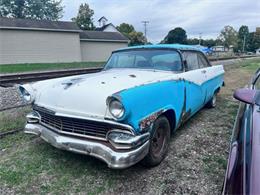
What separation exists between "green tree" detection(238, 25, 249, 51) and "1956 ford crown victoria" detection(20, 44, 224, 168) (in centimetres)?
8969

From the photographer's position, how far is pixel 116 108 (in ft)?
8.96

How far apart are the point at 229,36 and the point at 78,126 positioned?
8563 cm

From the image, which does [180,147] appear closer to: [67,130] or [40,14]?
[67,130]

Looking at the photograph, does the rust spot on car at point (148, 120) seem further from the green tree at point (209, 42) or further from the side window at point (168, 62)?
the green tree at point (209, 42)

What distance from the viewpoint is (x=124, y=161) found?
8.73 feet

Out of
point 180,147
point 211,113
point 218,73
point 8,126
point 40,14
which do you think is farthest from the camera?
point 40,14

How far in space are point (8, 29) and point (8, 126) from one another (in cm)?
2037

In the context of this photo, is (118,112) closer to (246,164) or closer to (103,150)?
(103,150)

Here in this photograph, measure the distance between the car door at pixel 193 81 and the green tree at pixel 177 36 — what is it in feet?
204

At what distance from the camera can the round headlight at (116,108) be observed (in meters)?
2.68

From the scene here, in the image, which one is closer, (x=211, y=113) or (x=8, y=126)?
(x=8, y=126)

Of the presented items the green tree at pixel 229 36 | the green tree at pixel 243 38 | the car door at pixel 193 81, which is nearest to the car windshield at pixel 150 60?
the car door at pixel 193 81

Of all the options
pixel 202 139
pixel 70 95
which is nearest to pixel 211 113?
pixel 202 139

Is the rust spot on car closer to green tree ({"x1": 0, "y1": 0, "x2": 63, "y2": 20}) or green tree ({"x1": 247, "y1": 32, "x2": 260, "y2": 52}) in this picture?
green tree ({"x1": 0, "y1": 0, "x2": 63, "y2": 20})
